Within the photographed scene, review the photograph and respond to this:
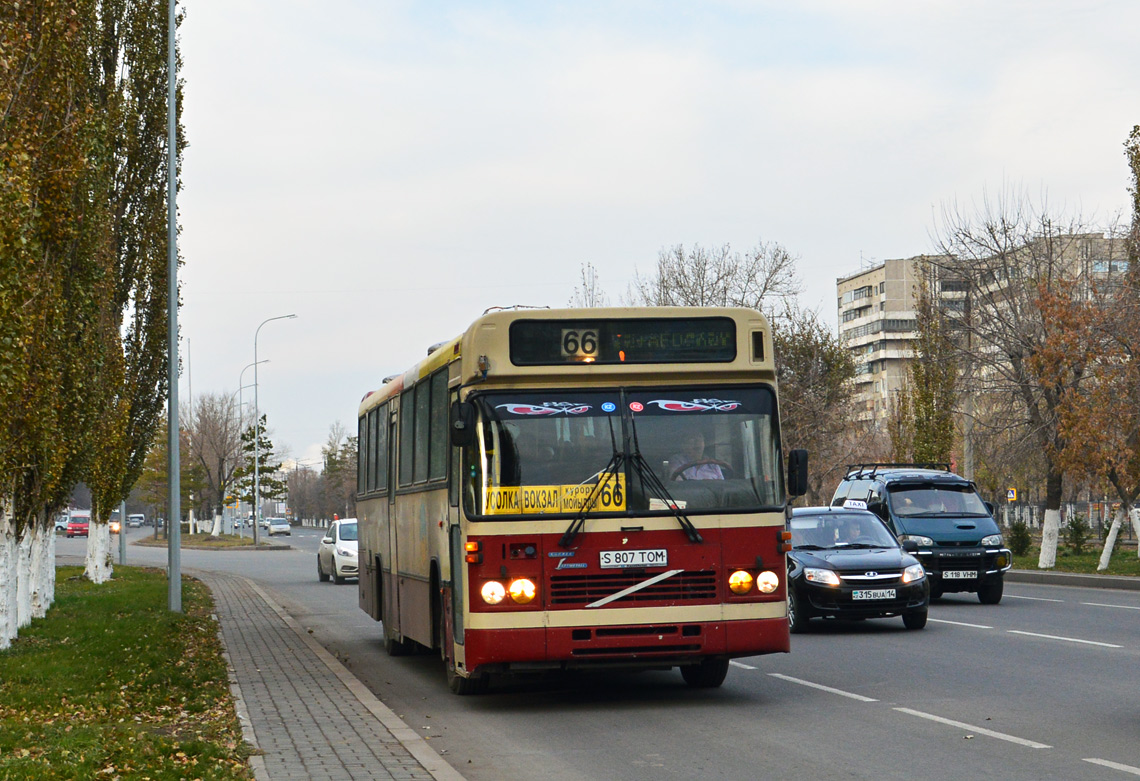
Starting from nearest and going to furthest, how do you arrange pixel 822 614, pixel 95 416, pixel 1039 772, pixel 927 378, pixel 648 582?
pixel 1039 772
pixel 648 582
pixel 822 614
pixel 95 416
pixel 927 378

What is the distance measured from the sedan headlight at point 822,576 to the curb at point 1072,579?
1236 centimetres

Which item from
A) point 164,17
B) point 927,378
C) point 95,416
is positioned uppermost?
point 164,17

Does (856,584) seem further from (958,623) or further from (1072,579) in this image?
(1072,579)

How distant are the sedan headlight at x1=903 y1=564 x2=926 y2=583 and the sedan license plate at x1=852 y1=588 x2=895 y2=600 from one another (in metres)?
0.26

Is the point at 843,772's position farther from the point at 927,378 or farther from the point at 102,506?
the point at 927,378

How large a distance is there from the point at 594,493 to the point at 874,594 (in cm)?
788

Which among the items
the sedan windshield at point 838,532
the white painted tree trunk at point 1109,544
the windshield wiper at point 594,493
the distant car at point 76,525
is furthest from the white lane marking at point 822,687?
the distant car at point 76,525

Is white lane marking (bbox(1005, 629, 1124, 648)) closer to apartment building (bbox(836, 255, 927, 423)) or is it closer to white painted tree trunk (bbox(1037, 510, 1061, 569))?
white painted tree trunk (bbox(1037, 510, 1061, 569))

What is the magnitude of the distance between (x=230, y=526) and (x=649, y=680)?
90.0m

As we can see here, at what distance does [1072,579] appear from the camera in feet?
99.3

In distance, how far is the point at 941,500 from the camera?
25.2 meters

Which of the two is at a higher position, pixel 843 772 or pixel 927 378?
pixel 927 378

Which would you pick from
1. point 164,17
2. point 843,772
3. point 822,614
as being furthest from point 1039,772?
point 164,17

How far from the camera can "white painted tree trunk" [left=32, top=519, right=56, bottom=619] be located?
76.4 feet
